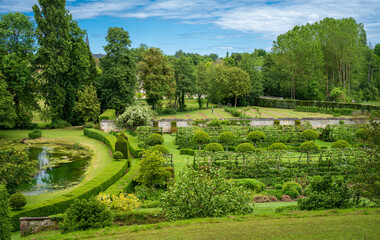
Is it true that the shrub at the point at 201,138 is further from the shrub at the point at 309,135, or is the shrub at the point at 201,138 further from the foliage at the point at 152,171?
the foliage at the point at 152,171

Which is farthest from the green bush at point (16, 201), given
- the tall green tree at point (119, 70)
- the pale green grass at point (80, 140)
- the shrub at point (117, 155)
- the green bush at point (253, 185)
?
the tall green tree at point (119, 70)

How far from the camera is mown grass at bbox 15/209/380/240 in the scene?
9188 mm

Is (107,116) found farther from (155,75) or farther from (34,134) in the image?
(155,75)

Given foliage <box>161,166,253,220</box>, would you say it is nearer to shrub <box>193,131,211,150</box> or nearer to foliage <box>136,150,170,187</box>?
foliage <box>136,150,170,187</box>

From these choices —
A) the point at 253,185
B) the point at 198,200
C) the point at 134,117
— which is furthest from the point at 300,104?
the point at 198,200

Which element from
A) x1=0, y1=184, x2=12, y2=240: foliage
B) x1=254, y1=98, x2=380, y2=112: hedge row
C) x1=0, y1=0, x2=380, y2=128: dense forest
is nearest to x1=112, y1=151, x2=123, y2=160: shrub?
x1=0, y1=184, x2=12, y2=240: foliage

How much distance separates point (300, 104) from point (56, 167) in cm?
3900

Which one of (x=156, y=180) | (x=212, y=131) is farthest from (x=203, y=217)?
(x=212, y=131)

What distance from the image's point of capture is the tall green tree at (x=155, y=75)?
4447 cm

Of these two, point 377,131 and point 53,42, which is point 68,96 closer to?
point 53,42

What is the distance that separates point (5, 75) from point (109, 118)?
11.9 m

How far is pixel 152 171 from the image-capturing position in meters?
16.5

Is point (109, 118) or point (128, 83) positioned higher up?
point (128, 83)

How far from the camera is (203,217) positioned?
10961 millimetres
